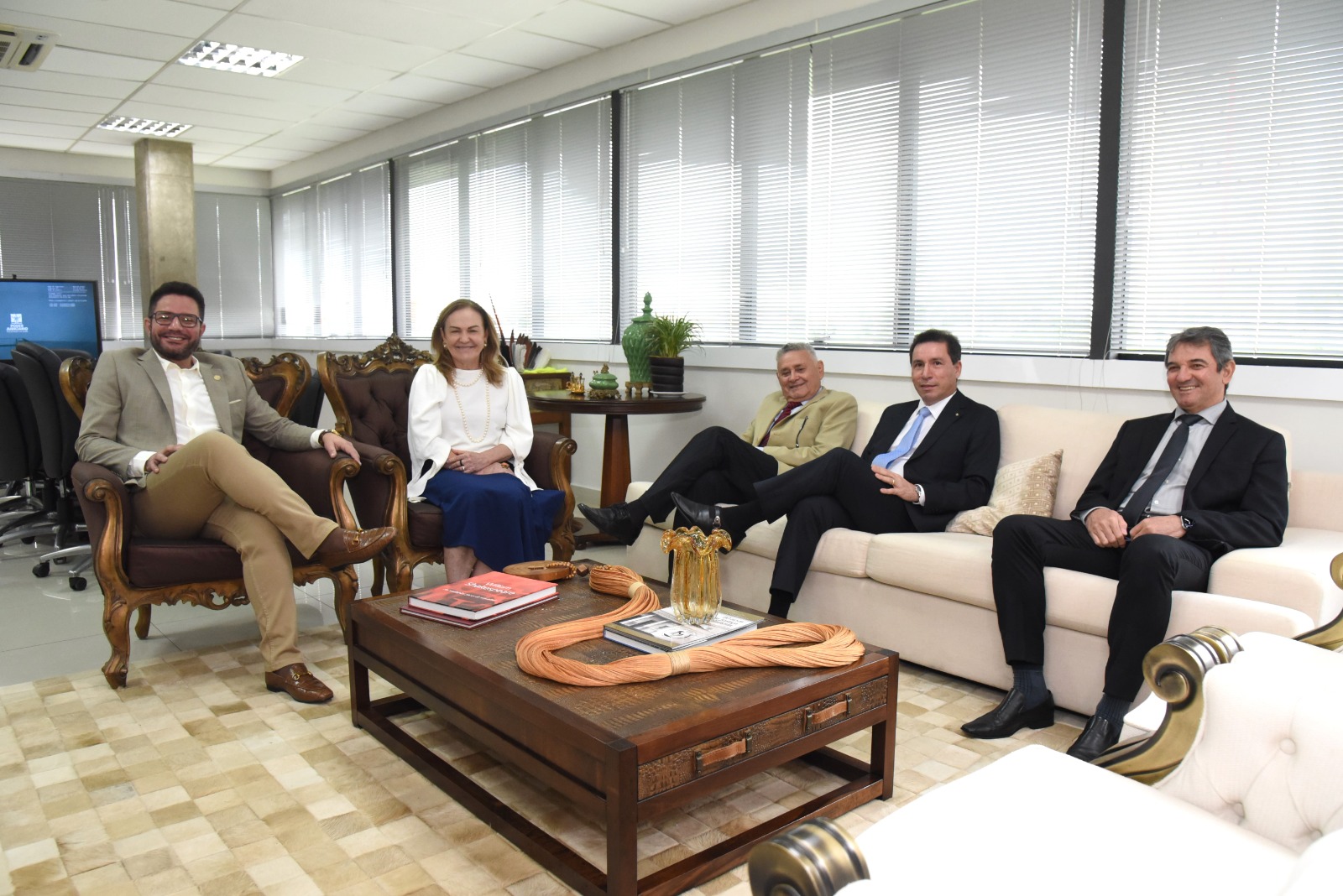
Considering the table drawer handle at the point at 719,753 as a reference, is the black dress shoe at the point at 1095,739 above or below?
below

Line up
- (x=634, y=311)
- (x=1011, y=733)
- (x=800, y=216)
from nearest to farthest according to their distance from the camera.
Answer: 1. (x=1011, y=733)
2. (x=800, y=216)
3. (x=634, y=311)

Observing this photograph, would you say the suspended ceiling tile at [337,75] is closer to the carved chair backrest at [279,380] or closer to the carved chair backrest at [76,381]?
the carved chair backrest at [279,380]

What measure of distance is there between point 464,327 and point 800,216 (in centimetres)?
189

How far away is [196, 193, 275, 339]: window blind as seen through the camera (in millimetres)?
10031

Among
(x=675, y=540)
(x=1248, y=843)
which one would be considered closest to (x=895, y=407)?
(x=675, y=540)

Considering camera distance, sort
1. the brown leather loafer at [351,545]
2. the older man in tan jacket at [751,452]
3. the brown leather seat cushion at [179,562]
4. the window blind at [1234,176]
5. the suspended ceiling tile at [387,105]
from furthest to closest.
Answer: the suspended ceiling tile at [387,105] → the older man in tan jacket at [751,452] → the window blind at [1234,176] → the brown leather loafer at [351,545] → the brown leather seat cushion at [179,562]

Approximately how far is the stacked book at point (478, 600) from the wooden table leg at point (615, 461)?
2146 millimetres

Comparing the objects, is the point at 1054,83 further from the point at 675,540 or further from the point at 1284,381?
the point at 675,540

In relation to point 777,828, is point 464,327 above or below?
above

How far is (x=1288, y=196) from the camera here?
328 cm

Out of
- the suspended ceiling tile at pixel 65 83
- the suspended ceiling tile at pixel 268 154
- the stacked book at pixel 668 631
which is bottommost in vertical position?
the stacked book at pixel 668 631

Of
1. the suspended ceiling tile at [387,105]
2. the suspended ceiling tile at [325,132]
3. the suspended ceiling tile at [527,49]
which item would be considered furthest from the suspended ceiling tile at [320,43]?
the suspended ceiling tile at [325,132]

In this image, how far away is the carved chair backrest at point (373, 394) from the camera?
3928 mm

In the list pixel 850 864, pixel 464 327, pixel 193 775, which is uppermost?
pixel 464 327
